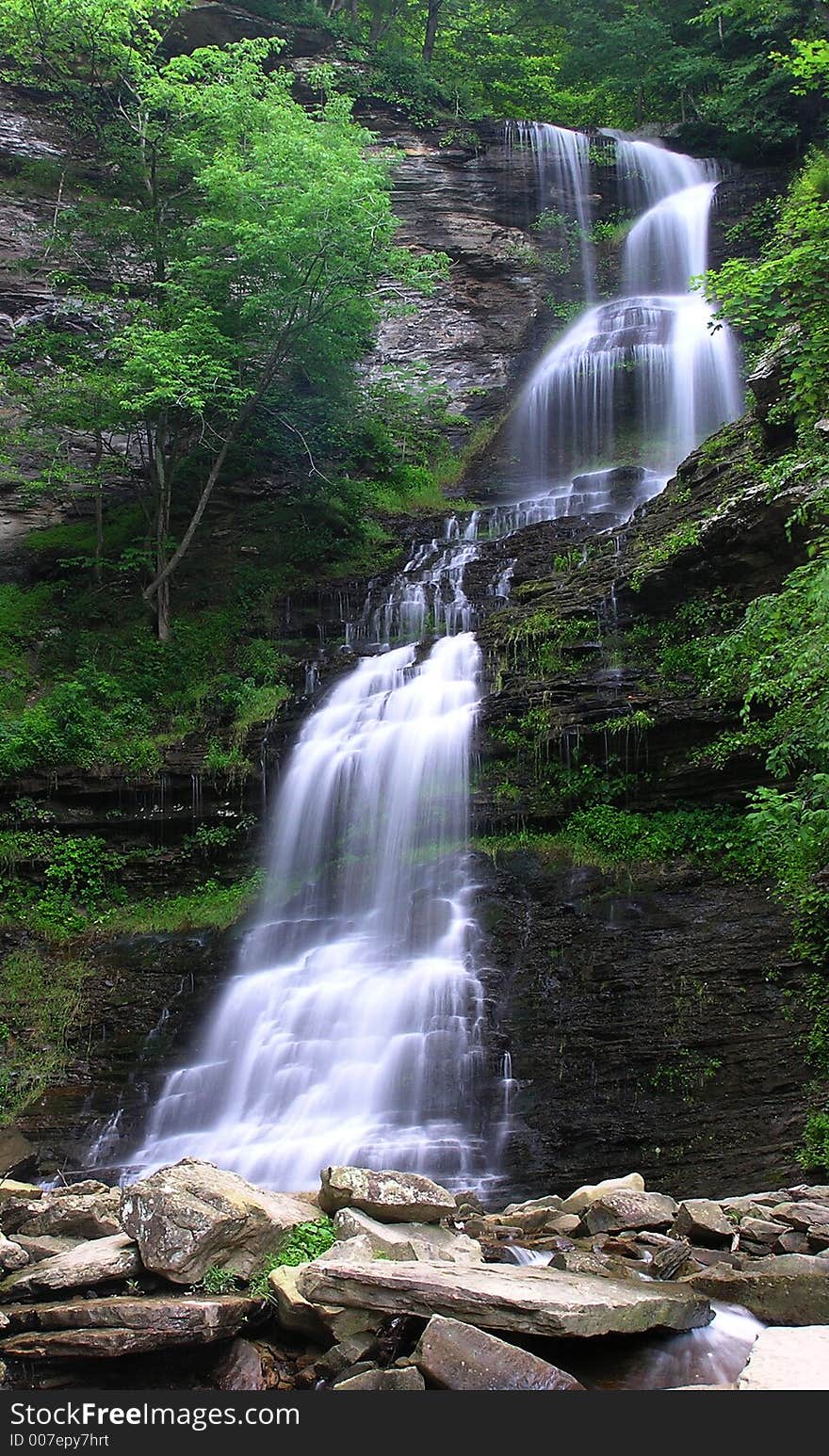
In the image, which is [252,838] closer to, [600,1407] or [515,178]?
[600,1407]

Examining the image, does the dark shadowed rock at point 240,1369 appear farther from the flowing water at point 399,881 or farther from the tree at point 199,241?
the tree at point 199,241

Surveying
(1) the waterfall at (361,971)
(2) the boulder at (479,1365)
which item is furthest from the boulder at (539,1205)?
(2) the boulder at (479,1365)

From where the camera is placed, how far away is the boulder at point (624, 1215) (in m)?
5.71

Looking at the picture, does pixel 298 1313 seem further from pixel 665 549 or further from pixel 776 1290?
pixel 665 549

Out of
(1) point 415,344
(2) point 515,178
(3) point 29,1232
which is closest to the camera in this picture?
(3) point 29,1232

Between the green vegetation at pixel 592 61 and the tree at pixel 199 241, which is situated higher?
the green vegetation at pixel 592 61

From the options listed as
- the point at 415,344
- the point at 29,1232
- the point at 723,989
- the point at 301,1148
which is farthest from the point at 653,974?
the point at 415,344

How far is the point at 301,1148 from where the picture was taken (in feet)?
29.1

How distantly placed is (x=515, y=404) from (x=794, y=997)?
55.1ft

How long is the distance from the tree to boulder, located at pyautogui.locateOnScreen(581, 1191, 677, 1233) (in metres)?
12.4

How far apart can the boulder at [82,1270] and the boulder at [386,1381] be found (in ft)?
4.00

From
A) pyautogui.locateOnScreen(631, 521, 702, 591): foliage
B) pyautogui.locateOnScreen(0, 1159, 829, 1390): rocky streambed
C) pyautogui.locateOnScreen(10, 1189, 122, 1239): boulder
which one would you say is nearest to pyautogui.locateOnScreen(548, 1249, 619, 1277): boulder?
pyautogui.locateOnScreen(0, 1159, 829, 1390): rocky streambed

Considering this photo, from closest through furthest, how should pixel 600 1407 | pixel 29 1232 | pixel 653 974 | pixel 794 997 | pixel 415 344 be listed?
pixel 600 1407 → pixel 29 1232 → pixel 794 997 → pixel 653 974 → pixel 415 344

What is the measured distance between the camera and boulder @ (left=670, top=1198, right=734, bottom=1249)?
542 cm
